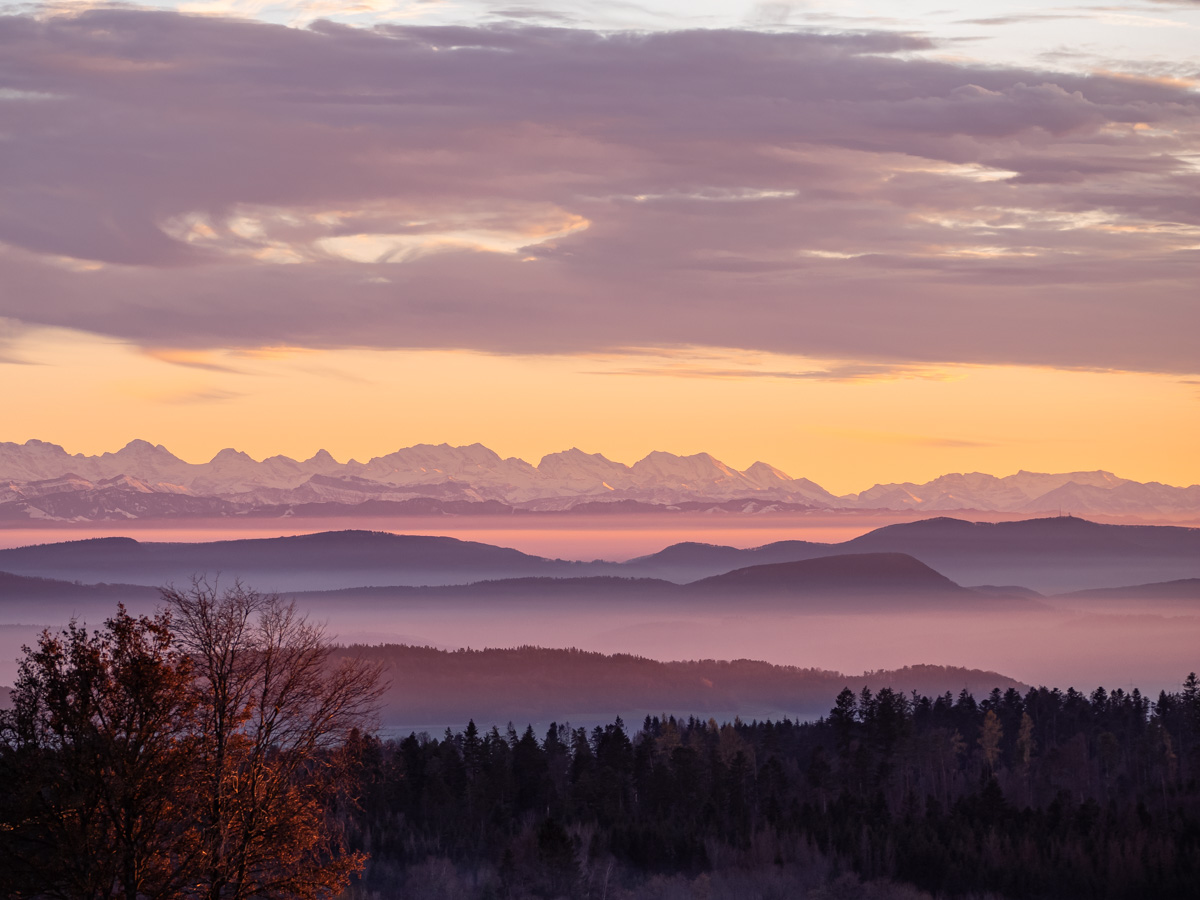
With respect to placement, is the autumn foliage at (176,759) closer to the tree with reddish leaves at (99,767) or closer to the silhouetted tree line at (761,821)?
the tree with reddish leaves at (99,767)

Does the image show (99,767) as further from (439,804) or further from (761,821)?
(761,821)

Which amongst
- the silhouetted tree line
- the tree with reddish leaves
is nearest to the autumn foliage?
the tree with reddish leaves

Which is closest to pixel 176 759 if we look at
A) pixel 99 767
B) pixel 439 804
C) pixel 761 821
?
pixel 99 767

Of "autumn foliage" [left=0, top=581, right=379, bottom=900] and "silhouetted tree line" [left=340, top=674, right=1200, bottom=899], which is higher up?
"autumn foliage" [left=0, top=581, right=379, bottom=900]

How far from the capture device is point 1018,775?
19650cm

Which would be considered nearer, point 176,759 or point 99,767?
point 99,767

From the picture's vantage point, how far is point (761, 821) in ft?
520

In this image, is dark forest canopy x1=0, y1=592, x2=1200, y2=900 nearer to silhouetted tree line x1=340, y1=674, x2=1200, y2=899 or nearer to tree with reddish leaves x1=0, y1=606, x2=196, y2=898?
tree with reddish leaves x1=0, y1=606, x2=196, y2=898

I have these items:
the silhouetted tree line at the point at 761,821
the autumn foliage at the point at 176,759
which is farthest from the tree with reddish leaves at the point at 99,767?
the silhouetted tree line at the point at 761,821

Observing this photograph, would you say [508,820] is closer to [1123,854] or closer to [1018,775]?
[1123,854]

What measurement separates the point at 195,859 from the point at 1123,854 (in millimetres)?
113219

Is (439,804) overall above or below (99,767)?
below

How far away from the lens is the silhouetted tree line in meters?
126

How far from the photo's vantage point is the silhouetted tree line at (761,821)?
12612 cm
